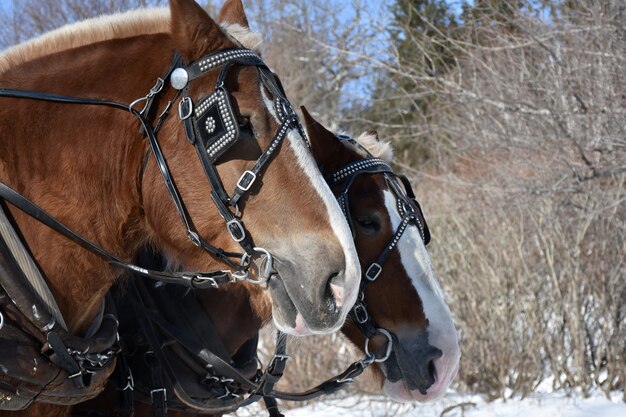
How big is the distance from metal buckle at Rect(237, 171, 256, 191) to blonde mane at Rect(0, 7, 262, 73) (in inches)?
21.5

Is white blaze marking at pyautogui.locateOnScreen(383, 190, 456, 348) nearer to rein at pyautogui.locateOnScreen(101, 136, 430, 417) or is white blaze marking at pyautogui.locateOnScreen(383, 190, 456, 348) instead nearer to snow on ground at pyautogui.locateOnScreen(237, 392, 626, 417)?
rein at pyautogui.locateOnScreen(101, 136, 430, 417)

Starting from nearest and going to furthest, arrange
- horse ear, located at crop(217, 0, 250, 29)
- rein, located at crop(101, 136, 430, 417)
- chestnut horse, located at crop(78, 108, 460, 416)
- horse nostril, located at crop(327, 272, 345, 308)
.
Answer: horse nostril, located at crop(327, 272, 345, 308)
horse ear, located at crop(217, 0, 250, 29)
rein, located at crop(101, 136, 430, 417)
chestnut horse, located at crop(78, 108, 460, 416)

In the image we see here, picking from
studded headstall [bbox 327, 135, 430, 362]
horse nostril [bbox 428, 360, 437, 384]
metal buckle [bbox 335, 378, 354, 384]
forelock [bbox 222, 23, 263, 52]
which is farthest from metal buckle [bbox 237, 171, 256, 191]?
metal buckle [bbox 335, 378, 354, 384]

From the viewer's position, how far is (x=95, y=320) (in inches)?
105

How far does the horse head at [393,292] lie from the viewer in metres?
3.58

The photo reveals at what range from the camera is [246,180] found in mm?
2371

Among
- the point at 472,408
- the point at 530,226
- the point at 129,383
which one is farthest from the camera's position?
the point at 530,226

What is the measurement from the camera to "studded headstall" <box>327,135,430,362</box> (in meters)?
3.59

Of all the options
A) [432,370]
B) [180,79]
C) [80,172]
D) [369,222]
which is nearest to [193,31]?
[180,79]

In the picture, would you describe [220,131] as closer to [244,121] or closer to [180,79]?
[244,121]

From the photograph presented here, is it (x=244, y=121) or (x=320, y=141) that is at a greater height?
(x=244, y=121)

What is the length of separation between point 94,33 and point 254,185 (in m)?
0.86

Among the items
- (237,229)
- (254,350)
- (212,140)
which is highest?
(212,140)

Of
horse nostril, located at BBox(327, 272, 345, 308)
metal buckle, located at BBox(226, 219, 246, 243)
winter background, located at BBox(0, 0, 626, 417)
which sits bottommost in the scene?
winter background, located at BBox(0, 0, 626, 417)
